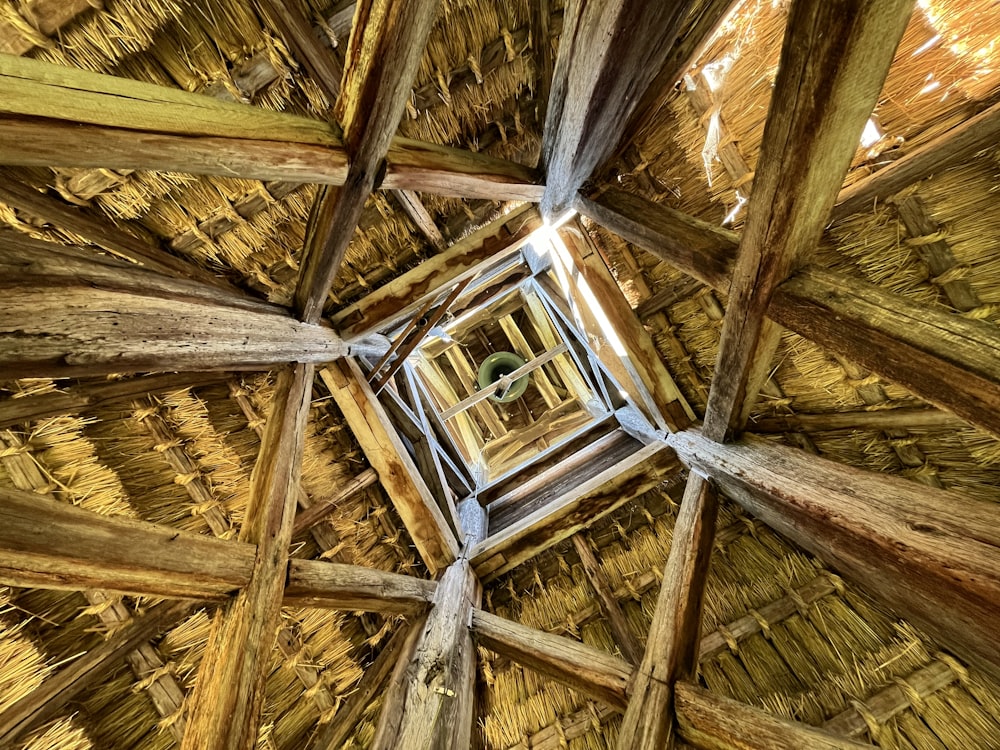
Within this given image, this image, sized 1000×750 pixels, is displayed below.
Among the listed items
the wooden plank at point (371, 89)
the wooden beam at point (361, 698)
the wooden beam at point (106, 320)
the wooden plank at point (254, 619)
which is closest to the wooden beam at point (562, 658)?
the wooden beam at point (361, 698)

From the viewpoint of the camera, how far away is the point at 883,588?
4.66 ft

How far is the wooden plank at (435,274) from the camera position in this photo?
2850 mm

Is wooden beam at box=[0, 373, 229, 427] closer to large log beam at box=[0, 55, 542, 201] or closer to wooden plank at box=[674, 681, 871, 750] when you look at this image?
large log beam at box=[0, 55, 542, 201]

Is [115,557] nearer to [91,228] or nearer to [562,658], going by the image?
[91,228]

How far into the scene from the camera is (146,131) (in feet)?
3.81

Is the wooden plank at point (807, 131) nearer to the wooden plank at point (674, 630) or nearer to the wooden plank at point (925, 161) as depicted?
the wooden plank at point (925, 161)

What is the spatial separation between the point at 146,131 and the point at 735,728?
2.43 meters

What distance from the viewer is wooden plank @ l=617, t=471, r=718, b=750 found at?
187cm

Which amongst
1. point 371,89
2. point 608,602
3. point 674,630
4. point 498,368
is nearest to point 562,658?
point 674,630

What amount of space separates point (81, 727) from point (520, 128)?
3.46 metres

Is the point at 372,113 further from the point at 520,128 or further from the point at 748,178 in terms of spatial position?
the point at 748,178

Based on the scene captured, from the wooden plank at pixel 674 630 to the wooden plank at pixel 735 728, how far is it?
0.07 metres

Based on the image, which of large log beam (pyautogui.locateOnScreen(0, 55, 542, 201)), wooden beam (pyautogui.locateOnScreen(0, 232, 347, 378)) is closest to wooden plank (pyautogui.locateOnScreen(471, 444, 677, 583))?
wooden beam (pyautogui.locateOnScreen(0, 232, 347, 378))

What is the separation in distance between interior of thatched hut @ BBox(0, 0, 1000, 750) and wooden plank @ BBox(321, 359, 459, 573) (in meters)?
0.03
